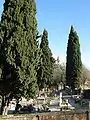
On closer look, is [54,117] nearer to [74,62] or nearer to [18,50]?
[18,50]

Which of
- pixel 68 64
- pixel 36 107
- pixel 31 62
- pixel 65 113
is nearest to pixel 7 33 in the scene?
pixel 31 62

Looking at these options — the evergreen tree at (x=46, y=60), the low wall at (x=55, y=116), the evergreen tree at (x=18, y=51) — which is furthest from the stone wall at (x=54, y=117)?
the evergreen tree at (x=46, y=60)

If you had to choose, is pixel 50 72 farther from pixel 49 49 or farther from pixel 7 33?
pixel 7 33

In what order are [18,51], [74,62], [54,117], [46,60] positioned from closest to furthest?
A: [54,117] < [18,51] < [46,60] < [74,62]

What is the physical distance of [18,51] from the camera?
24422 millimetres

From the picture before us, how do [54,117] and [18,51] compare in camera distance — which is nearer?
[54,117]

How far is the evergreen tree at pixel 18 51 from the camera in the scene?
24172 millimetres

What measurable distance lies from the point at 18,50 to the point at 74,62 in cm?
3144

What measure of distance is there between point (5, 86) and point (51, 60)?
2558cm

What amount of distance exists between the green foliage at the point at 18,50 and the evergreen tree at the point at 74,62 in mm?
29458

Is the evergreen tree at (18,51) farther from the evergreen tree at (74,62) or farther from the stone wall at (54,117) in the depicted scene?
the evergreen tree at (74,62)

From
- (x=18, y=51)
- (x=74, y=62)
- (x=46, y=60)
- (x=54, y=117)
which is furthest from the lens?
(x=74, y=62)

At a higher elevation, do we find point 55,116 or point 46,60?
point 46,60

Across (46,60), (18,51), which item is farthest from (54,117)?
(46,60)
